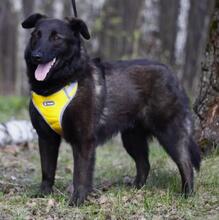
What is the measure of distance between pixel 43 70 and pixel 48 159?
3.48 ft

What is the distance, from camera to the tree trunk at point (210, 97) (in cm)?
722

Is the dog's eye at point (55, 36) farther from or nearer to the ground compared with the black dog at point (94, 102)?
farther from the ground

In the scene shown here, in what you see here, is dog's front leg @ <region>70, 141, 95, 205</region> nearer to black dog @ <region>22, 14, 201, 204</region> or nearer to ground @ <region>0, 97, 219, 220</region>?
black dog @ <region>22, 14, 201, 204</region>

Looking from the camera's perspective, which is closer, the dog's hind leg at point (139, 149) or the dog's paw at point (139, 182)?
the dog's paw at point (139, 182)

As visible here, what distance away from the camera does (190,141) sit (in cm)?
637

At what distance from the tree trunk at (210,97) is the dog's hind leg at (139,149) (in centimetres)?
93

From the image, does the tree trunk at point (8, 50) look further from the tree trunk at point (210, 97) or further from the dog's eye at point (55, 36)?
the dog's eye at point (55, 36)

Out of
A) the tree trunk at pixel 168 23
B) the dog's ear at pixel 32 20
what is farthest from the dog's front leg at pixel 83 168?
the tree trunk at pixel 168 23

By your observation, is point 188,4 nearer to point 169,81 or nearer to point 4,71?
point 4,71

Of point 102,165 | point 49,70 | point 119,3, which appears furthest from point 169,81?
point 119,3

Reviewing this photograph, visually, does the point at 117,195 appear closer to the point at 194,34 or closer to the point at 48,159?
the point at 48,159

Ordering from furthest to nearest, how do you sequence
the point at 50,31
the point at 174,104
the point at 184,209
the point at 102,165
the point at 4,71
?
the point at 4,71, the point at 102,165, the point at 174,104, the point at 50,31, the point at 184,209

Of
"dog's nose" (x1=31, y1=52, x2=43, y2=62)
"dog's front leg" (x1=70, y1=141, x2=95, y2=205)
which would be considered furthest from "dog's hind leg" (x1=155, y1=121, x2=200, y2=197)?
"dog's nose" (x1=31, y1=52, x2=43, y2=62)

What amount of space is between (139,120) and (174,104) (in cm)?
43
